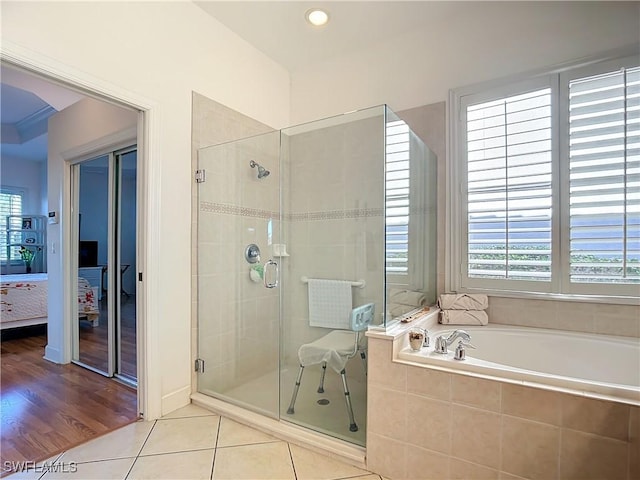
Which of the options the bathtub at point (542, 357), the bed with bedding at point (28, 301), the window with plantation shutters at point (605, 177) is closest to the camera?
the bathtub at point (542, 357)

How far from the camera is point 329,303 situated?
8.17ft

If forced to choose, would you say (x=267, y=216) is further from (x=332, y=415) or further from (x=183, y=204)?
(x=332, y=415)

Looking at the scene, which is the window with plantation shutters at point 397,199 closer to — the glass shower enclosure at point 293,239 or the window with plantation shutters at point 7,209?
the glass shower enclosure at point 293,239

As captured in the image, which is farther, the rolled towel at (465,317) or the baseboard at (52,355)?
the baseboard at (52,355)

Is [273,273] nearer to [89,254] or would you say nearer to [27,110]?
[89,254]

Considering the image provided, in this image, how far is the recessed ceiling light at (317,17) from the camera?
2.49m

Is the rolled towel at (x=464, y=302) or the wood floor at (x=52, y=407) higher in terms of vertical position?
the rolled towel at (x=464, y=302)

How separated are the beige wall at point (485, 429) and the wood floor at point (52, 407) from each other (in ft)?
5.30

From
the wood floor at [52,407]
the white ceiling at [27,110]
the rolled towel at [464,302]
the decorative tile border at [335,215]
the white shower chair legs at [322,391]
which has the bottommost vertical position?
the wood floor at [52,407]

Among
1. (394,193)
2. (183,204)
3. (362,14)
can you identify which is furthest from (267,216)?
(362,14)

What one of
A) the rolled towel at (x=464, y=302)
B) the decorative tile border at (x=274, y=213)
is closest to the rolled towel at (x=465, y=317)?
the rolled towel at (x=464, y=302)

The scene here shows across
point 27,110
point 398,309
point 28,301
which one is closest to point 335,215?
point 398,309

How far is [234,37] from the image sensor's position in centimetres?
274

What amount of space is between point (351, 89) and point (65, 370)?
3.53 m
